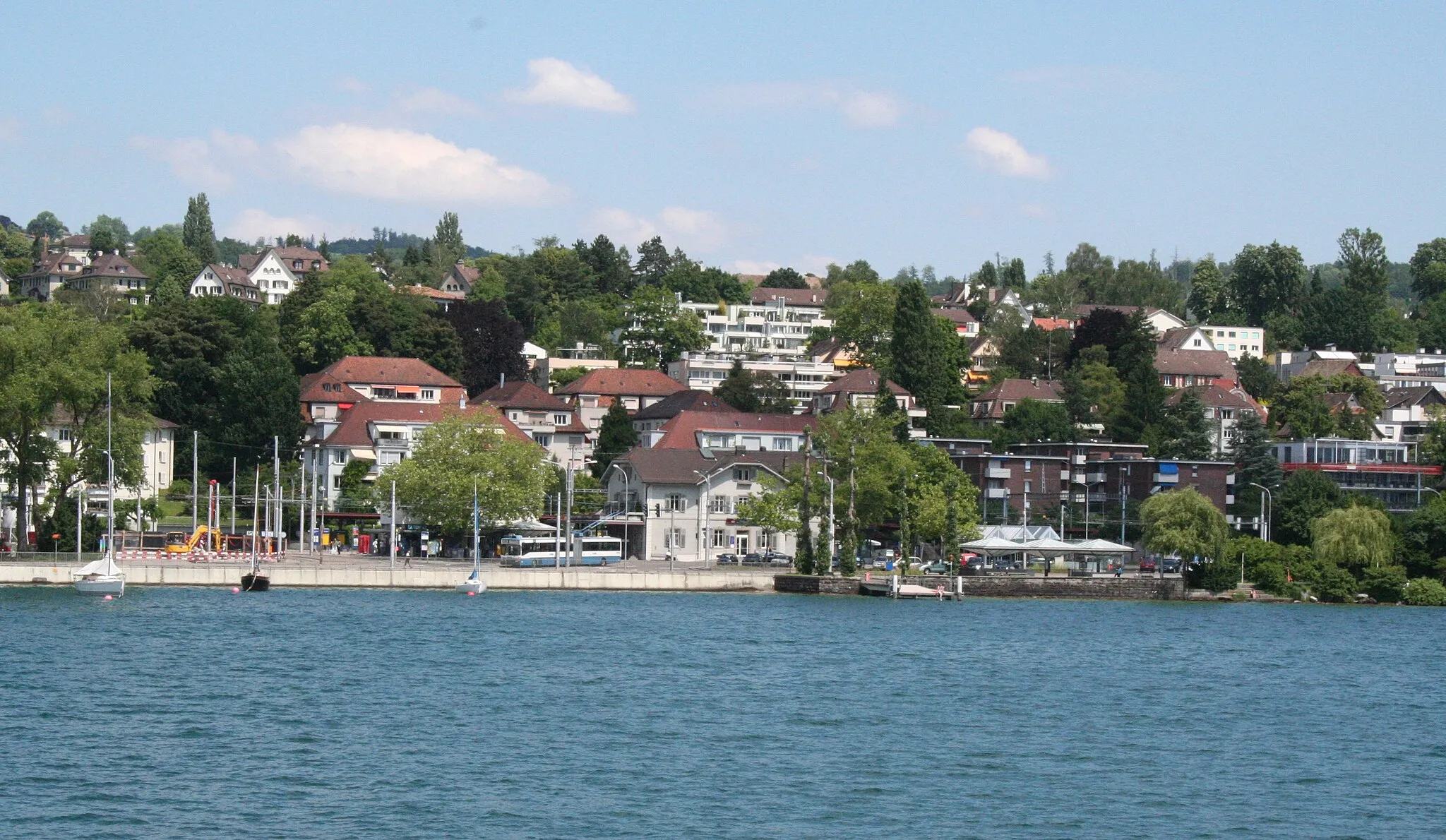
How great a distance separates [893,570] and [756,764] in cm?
5028

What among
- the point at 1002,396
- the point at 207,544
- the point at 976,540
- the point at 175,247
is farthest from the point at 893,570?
the point at 175,247

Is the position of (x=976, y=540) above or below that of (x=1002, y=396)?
below

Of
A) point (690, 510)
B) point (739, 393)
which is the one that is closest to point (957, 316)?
point (739, 393)

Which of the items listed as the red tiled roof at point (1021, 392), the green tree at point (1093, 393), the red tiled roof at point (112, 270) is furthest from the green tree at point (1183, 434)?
the red tiled roof at point (112, 270)

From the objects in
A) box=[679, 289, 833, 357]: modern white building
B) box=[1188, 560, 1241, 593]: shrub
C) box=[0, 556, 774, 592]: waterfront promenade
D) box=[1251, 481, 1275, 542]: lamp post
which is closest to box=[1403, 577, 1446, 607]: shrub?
box=[1188, 560, 1241, 593]: shrub

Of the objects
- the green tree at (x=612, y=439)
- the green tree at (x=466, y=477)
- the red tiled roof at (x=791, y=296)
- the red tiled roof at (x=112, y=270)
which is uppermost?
the red tiled roof at (x=112, y=270)

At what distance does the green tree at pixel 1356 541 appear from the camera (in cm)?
8419

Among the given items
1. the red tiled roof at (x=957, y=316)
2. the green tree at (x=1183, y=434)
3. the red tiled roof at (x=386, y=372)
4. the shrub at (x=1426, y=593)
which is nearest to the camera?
the shrub at (x=1426, y=593)

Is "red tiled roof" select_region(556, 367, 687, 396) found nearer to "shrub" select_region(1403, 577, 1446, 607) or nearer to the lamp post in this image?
the lamp post

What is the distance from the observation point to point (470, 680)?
47.3m

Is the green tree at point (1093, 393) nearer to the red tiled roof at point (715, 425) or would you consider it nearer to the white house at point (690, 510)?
the red tiled roof at point (715, 425)

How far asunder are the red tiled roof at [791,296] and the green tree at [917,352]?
175 ft

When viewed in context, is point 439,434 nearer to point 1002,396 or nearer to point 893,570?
point 893,570

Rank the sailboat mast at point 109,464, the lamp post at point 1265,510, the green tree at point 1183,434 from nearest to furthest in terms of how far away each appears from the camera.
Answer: the sailboat mast at point 109,464 < the lamp post at point 1265,510 < the green tree at point 1183,434
